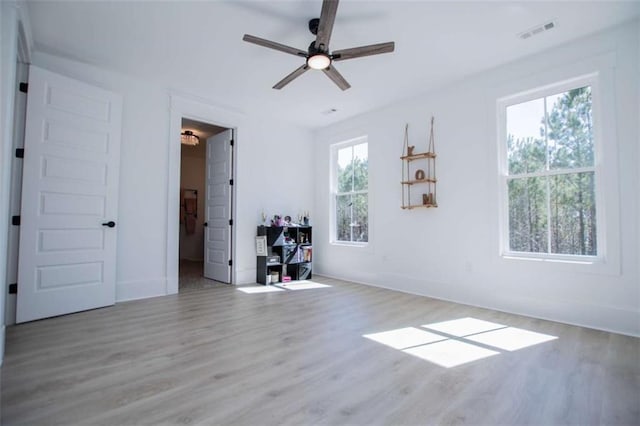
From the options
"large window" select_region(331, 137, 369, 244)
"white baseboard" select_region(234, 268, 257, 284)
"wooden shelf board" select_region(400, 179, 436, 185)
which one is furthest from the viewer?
"large window" select_region(331, 137, 369, 244)

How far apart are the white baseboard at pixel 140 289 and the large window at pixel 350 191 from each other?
9.38ft

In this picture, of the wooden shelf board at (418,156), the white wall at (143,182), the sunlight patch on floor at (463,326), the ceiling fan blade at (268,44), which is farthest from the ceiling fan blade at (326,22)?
the sunlight patch on floor at (463,326)

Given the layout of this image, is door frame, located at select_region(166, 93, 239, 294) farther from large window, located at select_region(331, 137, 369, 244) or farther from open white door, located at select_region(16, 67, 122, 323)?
large window, located at select_region(331, 137, 369, 244)

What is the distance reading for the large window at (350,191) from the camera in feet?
17.0

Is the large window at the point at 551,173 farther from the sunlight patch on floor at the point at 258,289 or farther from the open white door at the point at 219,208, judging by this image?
the open white door at the point at 219,208

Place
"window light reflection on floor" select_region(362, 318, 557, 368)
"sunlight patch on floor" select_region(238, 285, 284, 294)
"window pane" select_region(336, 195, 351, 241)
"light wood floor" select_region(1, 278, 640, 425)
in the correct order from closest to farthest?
1. "light wood floor" select_region(1, 278, 640, 425)
2. "window light reflection on floor" select_region(362, 318, 557, 368)
3. "sunlight patch on floor" select_region(238, 285, 284, 294)
4. "window pane" select_region(336, 195, 351, 241)

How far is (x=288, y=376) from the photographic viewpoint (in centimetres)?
192

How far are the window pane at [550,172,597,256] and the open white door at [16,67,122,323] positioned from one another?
4.86 metres

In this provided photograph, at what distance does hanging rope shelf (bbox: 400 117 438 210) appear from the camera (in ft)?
13.5

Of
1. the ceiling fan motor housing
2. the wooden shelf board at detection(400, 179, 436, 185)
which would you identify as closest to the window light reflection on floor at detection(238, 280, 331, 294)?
the wooden shelf board at detection(400, 179, 436, 185)

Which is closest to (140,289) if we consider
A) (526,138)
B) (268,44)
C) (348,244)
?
(348,244)

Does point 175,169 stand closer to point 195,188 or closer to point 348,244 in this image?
point 348,244

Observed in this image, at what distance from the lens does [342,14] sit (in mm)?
2648

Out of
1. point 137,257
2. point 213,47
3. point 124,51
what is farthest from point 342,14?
point 137,257
